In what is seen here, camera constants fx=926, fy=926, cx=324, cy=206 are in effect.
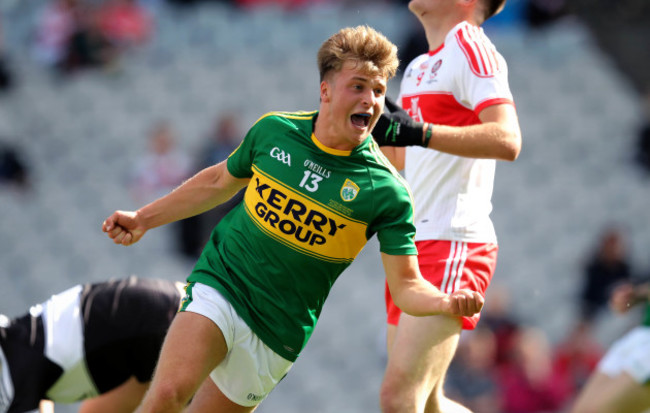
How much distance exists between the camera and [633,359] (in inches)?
178

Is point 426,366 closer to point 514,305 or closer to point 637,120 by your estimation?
point 514,305

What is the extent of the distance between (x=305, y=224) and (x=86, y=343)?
1602mm

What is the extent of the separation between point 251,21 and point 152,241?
358 centimetres

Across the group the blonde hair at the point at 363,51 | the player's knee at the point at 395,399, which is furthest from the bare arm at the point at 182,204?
the player's knee at the point at 395,399

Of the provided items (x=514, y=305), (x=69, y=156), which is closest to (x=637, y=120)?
(x=514, y=305)

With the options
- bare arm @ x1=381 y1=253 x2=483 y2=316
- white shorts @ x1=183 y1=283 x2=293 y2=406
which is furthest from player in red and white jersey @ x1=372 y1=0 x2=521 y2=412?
white shorts @ x1=183 y1=283 x2=293 y2=406

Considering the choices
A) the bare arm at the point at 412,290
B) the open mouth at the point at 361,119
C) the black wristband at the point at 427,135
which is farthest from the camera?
the black wristband at the point at 427,135

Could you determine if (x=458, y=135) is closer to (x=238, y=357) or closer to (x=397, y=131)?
(x=397, y=131)

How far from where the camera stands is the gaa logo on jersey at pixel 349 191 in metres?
4.11

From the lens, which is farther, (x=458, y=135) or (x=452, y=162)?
(x=452, y=162)

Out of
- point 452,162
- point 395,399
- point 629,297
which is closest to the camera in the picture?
point 395,399

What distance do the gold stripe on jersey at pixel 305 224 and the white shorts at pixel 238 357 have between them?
401 mm

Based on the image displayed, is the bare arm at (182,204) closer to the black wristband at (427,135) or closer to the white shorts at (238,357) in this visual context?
the white shorts at (238,357)

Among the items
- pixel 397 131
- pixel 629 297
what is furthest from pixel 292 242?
pixel 629 297
